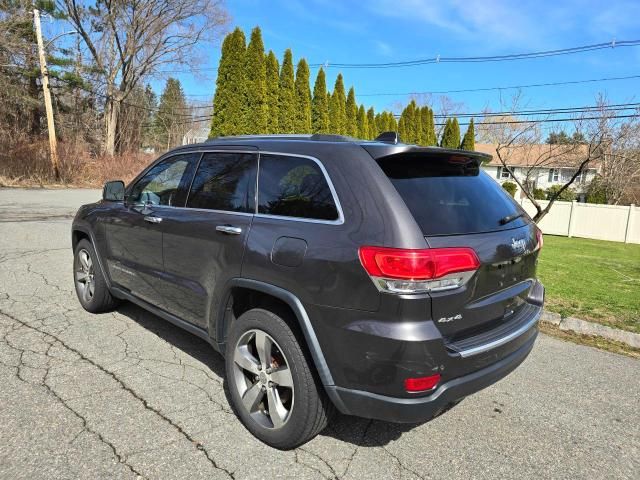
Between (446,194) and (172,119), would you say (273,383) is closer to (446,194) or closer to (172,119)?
(446,194)

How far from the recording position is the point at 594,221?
19.9 m

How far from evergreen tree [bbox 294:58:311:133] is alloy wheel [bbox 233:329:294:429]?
687 inches

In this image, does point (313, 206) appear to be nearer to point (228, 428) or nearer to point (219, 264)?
point (219, 264)

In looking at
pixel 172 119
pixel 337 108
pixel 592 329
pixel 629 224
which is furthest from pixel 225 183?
pixel 172 119

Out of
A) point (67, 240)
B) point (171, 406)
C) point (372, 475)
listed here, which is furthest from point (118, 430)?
point (67, 240)

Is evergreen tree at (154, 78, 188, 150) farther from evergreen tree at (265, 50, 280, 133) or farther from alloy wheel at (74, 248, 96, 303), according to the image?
alloy wheel at (74, 248, 96, 303)

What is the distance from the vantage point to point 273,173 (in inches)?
117

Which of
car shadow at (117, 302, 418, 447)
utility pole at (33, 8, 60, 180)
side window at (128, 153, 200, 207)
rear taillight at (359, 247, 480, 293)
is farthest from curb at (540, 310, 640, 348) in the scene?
utility pole at (33, 8, 60, 180)

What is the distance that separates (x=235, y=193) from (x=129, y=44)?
37.2 metres

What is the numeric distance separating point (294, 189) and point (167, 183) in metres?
1.63

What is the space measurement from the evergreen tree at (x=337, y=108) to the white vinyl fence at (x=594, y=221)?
364 inches

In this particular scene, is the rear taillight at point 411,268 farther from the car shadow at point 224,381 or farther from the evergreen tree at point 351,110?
the evergreen tree at point 351,110

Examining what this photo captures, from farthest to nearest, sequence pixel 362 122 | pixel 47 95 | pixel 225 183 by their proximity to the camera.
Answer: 1. pixel 362 122
2. pixel 47 95
3. pixel 225 183

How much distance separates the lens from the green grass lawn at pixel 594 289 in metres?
5.60
